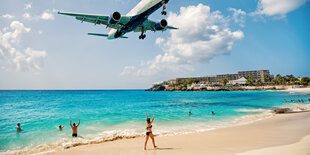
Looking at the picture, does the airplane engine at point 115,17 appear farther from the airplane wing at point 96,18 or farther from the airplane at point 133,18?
the airplane wing at point 96,18

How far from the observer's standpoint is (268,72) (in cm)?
15262

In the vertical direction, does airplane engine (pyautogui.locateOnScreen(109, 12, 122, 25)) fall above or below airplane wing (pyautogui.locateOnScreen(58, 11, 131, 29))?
below

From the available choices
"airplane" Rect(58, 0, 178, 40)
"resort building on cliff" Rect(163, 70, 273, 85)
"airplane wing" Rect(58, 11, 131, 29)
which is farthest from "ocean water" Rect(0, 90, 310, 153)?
"resort building on cliff" Rect(163, 70, 273, 85)

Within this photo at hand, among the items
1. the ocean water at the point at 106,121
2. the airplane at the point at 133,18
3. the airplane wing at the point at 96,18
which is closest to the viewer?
the ocean water at the point at 106,121

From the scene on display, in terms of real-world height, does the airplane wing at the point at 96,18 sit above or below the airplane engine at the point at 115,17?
above

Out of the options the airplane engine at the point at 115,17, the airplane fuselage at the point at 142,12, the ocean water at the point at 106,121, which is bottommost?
the ocean water at the point at 106,121

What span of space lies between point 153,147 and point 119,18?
39.6 ft

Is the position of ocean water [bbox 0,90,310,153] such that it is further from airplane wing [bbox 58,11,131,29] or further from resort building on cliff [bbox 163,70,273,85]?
resort building on cliff [bbox 163,70,273,85]

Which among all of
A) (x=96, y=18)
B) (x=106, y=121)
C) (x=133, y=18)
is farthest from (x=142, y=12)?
(x=106, y=121)

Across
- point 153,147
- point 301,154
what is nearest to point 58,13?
point 153,147

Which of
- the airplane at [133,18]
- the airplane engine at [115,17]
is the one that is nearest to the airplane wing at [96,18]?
the airplane at [133,18]

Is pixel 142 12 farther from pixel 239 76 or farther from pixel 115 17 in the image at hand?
pixel 239 76

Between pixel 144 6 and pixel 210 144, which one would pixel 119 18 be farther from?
pixel 210 144

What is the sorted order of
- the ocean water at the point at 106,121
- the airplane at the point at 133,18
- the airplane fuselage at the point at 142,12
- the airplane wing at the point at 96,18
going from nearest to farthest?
the ocean water at the point at 106,121
the airplane fuselage at the point at 142,12
the airplane at the point at 133,18
the airplane wing at the point at 96,18
